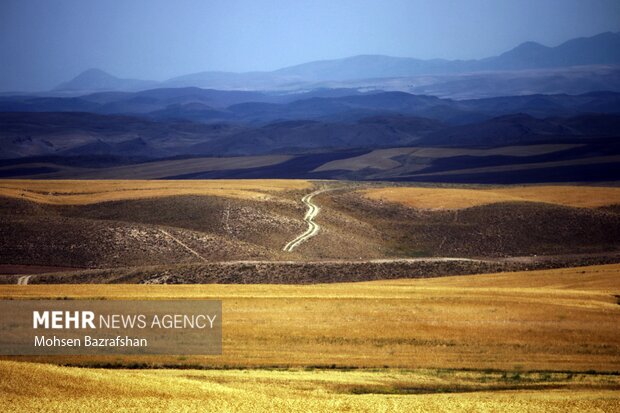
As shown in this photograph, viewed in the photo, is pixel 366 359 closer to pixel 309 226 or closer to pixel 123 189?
pixel 309 226

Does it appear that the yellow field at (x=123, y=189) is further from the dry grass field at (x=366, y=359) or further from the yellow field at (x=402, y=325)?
the dry grass field at (x=366, y=359)

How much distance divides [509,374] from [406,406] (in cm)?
756

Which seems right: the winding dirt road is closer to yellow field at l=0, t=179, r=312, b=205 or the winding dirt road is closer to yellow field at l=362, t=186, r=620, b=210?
yellow field at l=0, t=179, r=312, b=205

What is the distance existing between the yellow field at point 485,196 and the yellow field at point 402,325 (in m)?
37.6

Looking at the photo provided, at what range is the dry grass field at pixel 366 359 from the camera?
19.8 m

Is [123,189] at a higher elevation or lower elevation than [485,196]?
higher

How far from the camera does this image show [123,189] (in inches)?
3344

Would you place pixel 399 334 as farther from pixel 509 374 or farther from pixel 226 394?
pixel 226 394

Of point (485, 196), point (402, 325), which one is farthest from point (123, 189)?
point (402, 325)

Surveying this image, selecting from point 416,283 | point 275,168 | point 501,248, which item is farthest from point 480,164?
point 416,283

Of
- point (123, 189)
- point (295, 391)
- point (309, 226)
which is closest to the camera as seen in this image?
point (295, 391)

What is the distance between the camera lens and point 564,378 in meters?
25.6

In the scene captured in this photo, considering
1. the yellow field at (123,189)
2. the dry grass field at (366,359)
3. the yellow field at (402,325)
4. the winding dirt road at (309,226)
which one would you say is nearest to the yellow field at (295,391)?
Answer: the dry grass field at (366,359)

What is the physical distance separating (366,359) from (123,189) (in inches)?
2412
